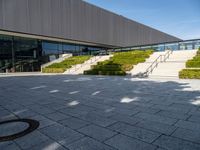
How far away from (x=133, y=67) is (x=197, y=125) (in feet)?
45.3

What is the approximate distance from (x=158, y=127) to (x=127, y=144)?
Result: 3.44 feet

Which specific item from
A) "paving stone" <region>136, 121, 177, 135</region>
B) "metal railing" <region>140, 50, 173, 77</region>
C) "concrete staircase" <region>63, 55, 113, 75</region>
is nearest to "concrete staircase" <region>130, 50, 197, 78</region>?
"metal railing" <region>140, 50, 173, 77</region>

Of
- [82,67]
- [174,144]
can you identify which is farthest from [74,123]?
[82,67]

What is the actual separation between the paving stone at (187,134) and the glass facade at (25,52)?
81.6 ft

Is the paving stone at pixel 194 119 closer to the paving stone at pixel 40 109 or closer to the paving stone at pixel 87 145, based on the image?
the paving stone at pixel 87 145

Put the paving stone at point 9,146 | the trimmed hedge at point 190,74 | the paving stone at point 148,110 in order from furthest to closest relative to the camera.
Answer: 1. the trimmed hedge at point 190,74
2. the paving stone at point 148,110
3. the paving stone at point 9,146

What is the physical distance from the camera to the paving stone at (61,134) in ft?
→ 10.3

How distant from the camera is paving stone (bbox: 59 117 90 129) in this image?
378 centimetres

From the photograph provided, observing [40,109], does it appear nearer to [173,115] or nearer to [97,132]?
[97,132]

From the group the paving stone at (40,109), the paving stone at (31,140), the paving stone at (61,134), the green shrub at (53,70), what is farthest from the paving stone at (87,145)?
the green shrub at (53,70)

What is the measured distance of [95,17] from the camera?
107 feet

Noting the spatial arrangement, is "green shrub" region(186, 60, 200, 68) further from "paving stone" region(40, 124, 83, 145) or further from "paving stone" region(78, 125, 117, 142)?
"paving stone" region(40, 124, 83, 145)

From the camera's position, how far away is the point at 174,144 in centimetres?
290

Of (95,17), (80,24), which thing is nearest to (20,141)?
(80,24)
